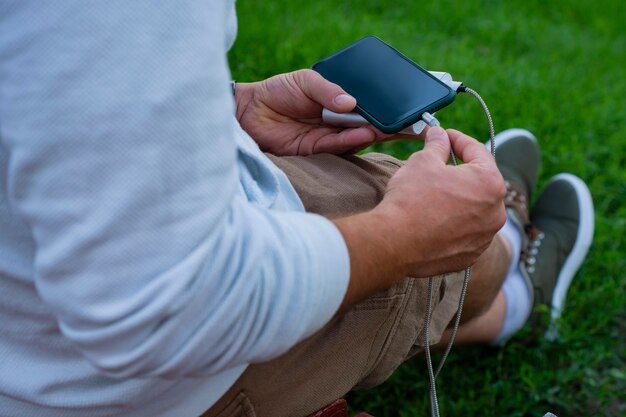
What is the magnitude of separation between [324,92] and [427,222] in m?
0.42

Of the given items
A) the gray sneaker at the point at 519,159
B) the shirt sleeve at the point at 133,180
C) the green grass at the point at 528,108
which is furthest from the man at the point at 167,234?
the gray sneaker at the point at 519,159

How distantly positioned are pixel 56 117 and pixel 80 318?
213mm

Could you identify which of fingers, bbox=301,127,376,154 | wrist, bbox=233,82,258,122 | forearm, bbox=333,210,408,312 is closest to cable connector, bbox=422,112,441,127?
fingers, bbox=301,127,376,154

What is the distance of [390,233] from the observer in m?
0.98

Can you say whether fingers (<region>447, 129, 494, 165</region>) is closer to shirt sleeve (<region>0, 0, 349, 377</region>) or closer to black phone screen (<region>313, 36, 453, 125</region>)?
black phone screen (<region>313, 36, 453, 125</region>)

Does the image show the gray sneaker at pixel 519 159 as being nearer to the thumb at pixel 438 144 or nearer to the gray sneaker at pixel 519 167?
the gray sneaker at pixel 519 167

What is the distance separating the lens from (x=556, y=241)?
2119 mm

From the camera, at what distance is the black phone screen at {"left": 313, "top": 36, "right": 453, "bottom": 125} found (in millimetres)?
1262

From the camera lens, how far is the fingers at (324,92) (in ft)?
4.24

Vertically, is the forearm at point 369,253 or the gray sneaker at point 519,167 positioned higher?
the forearm at point 369,253

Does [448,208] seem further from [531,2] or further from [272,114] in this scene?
[531,2]

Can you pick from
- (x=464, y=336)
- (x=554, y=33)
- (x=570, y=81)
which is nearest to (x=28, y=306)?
(x=464, y=336)

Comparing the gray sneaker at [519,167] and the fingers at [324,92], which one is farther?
the gray sneaker at [519,167]

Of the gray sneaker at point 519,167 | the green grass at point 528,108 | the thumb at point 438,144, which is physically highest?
the thumb at point 438,144
